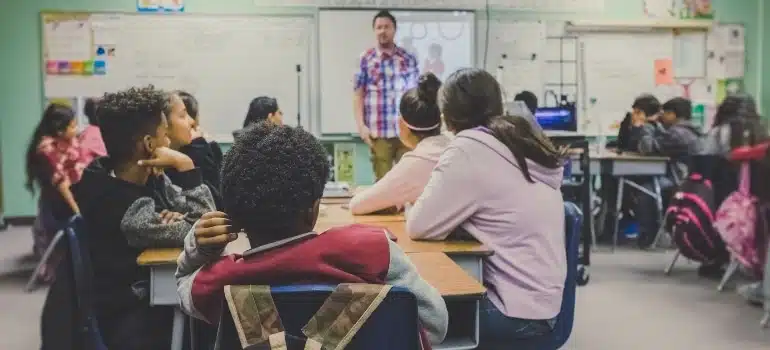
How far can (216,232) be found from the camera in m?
1.45

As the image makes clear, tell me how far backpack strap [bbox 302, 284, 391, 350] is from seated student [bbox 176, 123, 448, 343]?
0.07 m

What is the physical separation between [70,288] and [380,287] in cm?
126

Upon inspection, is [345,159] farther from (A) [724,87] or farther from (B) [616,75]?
(A) [724,87]

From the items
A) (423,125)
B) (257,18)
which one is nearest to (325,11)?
(257,18)

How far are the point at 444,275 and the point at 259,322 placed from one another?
765 mm

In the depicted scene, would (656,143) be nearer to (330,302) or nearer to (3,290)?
(3,290)

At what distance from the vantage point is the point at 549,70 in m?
7.81

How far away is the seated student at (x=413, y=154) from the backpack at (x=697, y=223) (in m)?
2.75

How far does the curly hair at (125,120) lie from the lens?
2.38 m

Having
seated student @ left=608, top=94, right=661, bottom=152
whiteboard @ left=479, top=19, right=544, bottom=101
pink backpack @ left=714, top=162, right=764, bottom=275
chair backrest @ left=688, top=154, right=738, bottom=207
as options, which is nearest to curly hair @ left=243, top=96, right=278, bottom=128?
pink backpack @ left=714, top=162, right=764, bottom=275

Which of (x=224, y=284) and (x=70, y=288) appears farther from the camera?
(x=70, y=288)

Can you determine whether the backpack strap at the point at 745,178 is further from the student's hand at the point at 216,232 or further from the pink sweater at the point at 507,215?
the student's hand at the point at 216,232

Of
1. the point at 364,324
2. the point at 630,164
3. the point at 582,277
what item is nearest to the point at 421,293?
the point at 364,324

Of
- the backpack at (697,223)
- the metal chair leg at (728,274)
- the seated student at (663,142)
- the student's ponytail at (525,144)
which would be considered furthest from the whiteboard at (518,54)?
the student's ponytail at (525,144)
